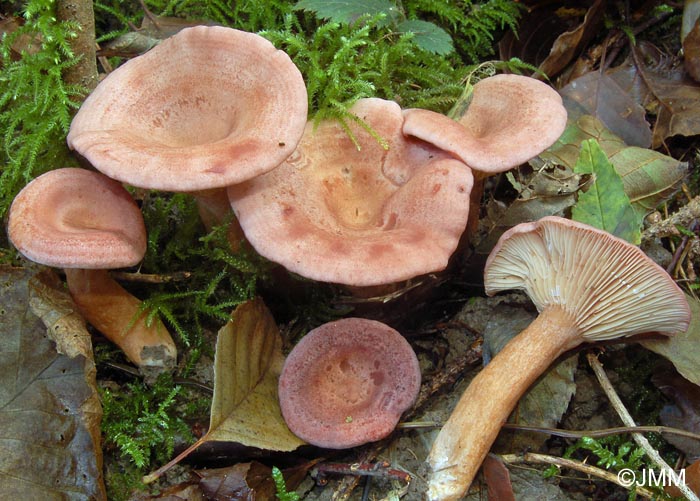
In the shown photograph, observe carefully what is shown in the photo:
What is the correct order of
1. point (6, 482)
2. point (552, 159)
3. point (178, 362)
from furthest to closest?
point (552, 159)
point (178, 362)
point (6, 482)

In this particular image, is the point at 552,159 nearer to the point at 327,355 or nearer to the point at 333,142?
the point at 333,142

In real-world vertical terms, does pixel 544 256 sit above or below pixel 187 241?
above

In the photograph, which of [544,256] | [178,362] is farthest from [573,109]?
[178,362]

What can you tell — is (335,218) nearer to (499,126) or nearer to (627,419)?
(499,126)

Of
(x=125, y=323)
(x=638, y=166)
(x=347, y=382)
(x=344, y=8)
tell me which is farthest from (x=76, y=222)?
(x=638, y=166)

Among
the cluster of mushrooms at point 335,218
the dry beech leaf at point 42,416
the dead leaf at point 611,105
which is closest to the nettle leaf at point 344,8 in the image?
the cluster of mushrooms at point 335,218
